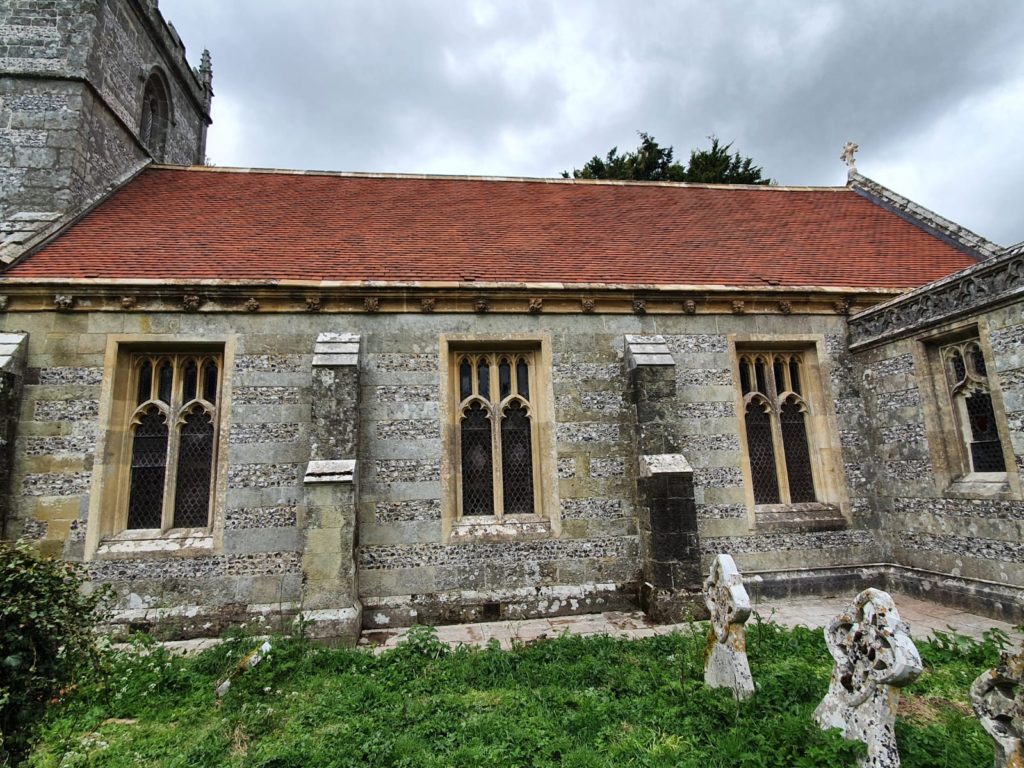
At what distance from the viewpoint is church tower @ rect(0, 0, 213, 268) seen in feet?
31.9

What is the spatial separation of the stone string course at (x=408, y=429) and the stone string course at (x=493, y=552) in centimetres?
161

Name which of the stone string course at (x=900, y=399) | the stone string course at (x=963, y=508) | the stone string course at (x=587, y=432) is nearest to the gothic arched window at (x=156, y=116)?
the stone string course at (x=587, y=432)

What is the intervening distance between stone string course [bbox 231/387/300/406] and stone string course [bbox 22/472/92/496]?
87.0 inches

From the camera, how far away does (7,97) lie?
397 inches

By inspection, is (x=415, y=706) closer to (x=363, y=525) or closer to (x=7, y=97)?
(x=363, y=525)

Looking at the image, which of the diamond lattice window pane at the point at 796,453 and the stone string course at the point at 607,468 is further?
the diamond lattice window pane at the point at 796,453

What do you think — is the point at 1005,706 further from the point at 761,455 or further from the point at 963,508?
the point at 761,455

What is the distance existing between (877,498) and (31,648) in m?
Answer: 10.8

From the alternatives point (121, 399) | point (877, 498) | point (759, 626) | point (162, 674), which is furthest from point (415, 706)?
point (877, 498)

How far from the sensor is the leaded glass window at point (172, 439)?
782 cm

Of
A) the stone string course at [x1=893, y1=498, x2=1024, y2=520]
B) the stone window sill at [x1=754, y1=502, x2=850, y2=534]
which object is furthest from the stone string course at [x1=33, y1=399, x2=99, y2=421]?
the stone string course at [x1=893, y1=498, x2=1024, y2=520]

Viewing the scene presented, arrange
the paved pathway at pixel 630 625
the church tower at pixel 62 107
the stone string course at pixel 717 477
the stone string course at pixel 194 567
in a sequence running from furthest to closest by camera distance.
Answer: the church tower at pixel 62 107 → the stone string course at pixel 717 477 → the stone string course at pixel 194 567 → the paved pathway at pixel 630 625

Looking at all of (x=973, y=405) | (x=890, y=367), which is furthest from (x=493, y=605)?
(x=973, y=405)

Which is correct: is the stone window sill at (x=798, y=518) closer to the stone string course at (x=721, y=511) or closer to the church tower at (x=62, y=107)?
the stone string course at (x=721, y=511)
